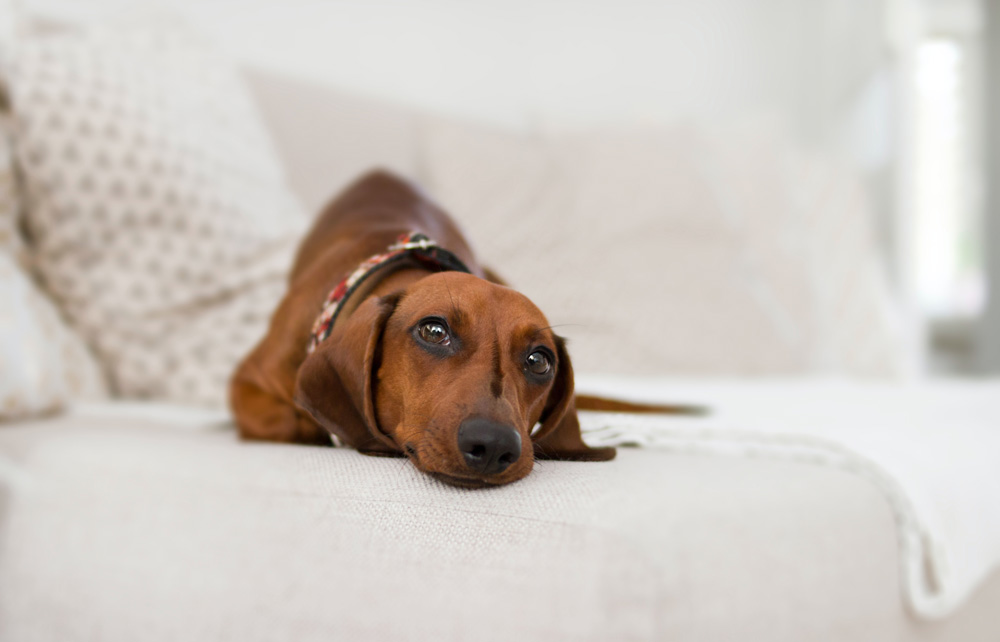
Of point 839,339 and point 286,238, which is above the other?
point 286,238

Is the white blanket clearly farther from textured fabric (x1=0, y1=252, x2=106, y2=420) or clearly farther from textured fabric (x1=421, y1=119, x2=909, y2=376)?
textured fabric (x1=0, y1=252, x2=106, y2=420)

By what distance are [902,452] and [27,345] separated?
1.27m

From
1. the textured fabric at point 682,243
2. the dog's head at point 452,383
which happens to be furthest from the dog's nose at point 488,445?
the textured fabric at point 682,243

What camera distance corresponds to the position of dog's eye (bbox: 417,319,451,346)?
1.92 ft

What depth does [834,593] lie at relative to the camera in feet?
2.41

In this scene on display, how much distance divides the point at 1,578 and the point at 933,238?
159 inches

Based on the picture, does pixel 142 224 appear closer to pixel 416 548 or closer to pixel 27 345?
pixel 27 345

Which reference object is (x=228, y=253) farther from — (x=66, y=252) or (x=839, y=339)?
(x=839, y=339)

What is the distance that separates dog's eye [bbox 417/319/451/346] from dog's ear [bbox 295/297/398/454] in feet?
0.19

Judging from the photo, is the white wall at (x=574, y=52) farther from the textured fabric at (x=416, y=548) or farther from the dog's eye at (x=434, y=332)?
the dog's eye at (x=434, y=332)

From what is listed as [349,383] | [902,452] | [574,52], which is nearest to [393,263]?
[349,383]

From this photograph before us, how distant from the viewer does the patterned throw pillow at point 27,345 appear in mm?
1144

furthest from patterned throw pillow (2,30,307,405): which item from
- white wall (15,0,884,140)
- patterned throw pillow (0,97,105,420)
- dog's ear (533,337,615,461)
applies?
dog's ear (533,337,615,461)

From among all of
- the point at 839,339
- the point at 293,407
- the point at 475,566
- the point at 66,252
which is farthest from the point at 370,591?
the point at 839,339
